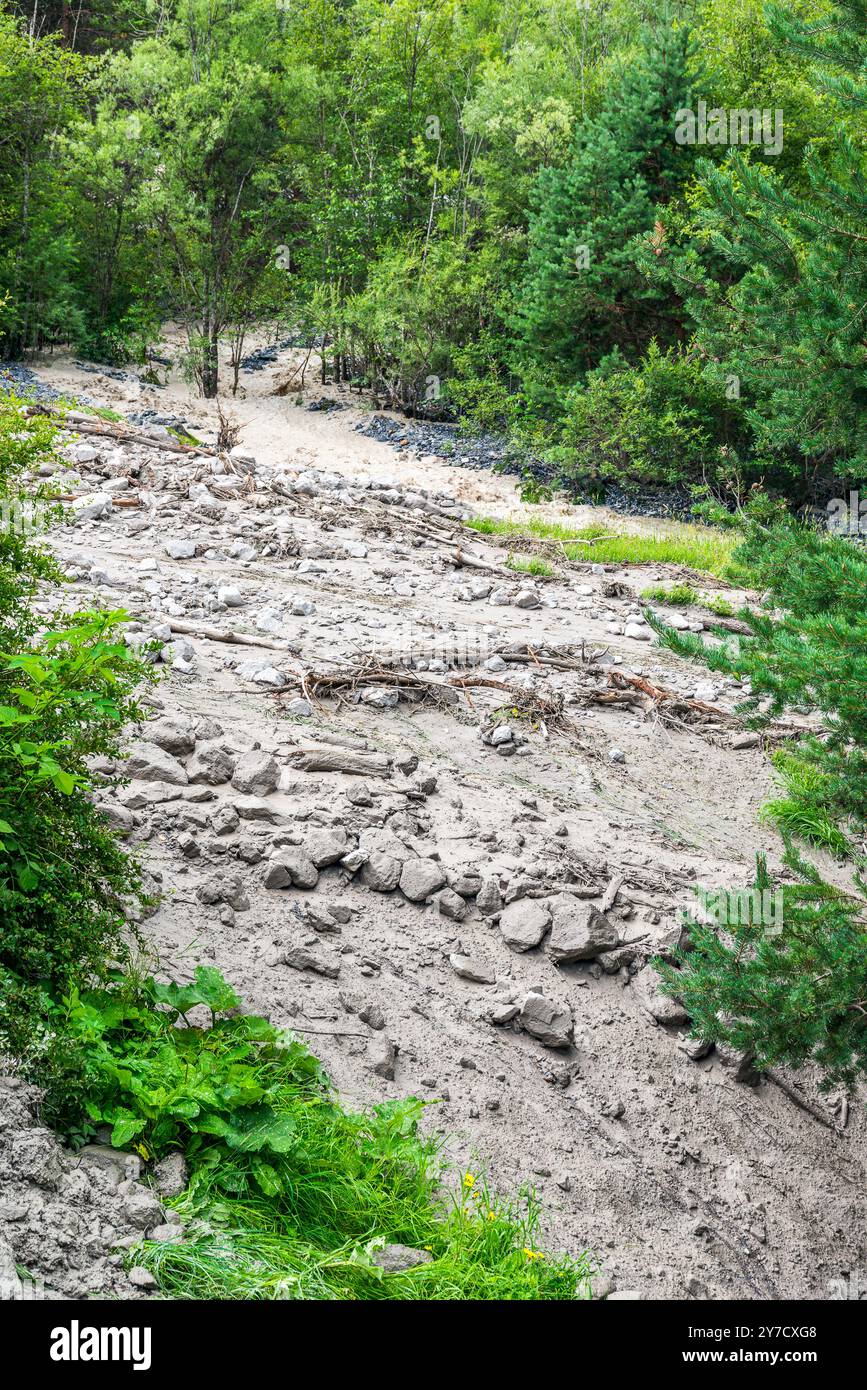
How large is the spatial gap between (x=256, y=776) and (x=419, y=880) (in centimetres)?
108

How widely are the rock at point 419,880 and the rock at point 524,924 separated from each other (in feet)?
1.19

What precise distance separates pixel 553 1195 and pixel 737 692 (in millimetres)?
5190

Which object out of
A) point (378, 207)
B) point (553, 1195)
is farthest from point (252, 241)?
point (553, 1195)

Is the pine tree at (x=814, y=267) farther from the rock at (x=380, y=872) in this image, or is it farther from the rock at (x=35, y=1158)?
the rock at (x=35, y=1158)

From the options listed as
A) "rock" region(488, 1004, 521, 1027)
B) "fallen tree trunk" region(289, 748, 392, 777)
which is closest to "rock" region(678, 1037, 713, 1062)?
"rock" region(488, 1004, 521, 1027)

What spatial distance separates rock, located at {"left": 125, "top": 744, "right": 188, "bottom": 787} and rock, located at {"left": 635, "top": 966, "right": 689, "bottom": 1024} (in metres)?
2.52

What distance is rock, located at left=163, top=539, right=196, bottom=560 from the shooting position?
9.30m

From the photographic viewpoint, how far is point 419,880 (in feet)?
16.9

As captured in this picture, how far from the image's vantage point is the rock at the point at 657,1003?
483cm

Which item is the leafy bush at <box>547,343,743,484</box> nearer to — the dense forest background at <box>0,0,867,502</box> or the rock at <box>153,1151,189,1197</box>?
the dense forest background at <box>0,0,867,502</box>

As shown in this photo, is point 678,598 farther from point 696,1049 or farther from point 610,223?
point 610,223

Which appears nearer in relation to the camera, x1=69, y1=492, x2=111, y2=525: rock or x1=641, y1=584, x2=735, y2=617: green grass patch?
x1=69, y1=492, x2=111, y2=525: rock

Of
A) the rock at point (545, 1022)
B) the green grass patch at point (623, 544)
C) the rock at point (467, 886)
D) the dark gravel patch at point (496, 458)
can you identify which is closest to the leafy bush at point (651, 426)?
the dark gravel patch at point (496, 458)
